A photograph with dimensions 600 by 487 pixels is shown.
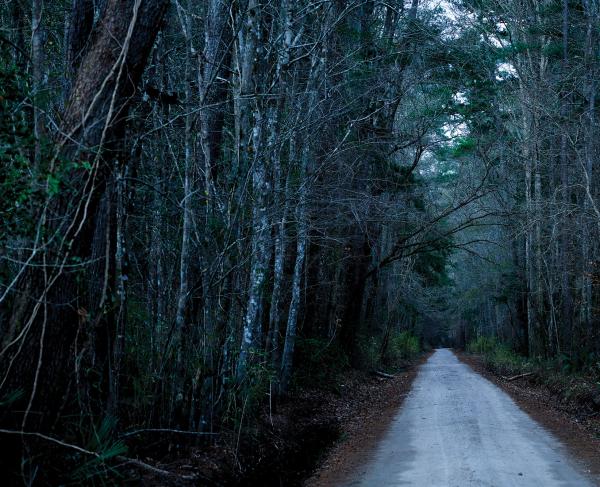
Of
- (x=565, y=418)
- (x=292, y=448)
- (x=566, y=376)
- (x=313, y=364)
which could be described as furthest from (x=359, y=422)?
(x=566, y=376)

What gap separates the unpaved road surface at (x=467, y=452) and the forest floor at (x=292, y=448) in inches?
18.4

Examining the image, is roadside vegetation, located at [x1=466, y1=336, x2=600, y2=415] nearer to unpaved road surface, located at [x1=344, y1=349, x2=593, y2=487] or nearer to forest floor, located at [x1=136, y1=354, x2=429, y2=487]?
unpaved road surface, located at [x1=344, y1=349, x2=593, y2=487]

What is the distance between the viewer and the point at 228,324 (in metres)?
9.30

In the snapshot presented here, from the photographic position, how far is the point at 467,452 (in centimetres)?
927

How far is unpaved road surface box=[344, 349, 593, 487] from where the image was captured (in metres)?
7.76

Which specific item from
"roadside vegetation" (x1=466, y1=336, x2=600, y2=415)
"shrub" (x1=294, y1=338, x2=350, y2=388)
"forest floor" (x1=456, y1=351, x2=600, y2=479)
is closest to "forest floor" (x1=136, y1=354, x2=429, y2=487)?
"shrub" (x1=294, y1=338, x2=350, y2=388)

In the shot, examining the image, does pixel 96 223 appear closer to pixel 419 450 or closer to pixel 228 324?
pixel 228 324

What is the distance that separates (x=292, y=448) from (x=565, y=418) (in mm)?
6400

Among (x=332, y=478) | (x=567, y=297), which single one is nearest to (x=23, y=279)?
(x=332, y=478)

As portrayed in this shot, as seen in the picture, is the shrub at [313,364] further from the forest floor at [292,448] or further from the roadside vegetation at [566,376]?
the roadside vegetation at [566,376]

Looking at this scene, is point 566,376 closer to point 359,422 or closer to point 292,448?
point 359,422

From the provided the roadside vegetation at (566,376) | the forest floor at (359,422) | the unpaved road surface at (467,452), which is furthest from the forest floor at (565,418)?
the forest floor at (359,422)

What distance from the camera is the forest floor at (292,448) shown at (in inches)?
303

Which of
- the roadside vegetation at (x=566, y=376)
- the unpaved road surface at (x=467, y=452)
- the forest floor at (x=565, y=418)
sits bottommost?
the unpaved road surface at (x=467, y=452)
